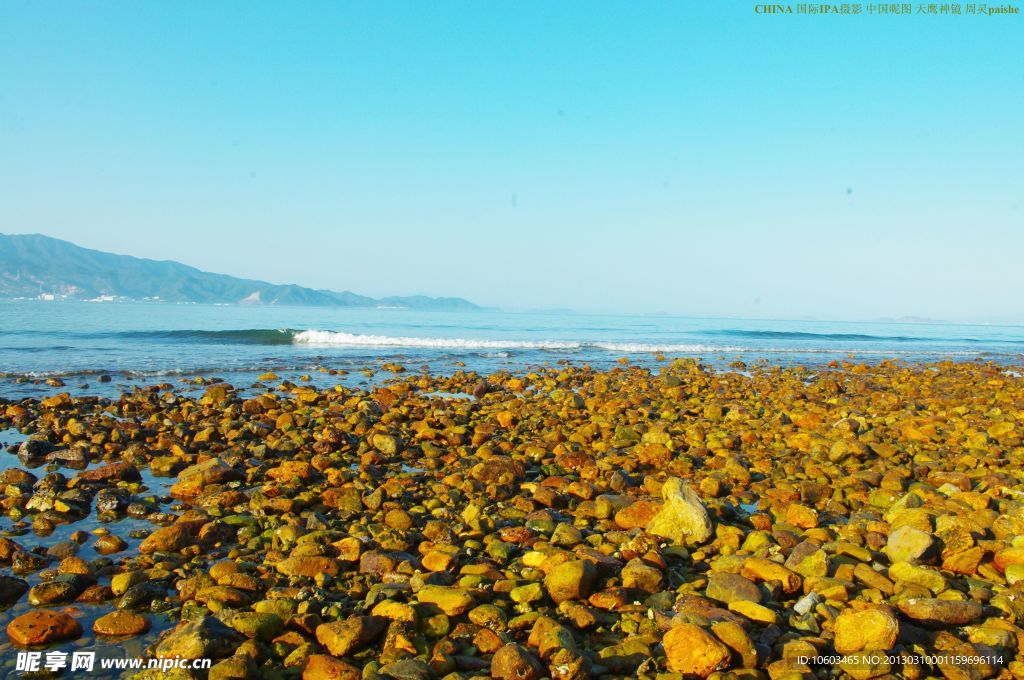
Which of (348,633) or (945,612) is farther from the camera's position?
(945,612)

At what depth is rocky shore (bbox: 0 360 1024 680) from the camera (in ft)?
11.0

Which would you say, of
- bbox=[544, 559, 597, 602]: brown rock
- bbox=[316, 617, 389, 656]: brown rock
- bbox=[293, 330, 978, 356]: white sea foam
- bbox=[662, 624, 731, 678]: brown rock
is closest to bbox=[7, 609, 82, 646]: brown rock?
bbox=[316, 617, 389, 656]: brown rock

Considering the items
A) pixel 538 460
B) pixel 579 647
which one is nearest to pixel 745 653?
pixel 579 647

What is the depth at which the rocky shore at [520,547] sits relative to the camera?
3.35 m

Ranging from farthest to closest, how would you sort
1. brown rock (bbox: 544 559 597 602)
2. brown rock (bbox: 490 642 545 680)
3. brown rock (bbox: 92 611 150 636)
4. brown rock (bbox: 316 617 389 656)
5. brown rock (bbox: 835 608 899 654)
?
brown rock (bbox: 544 559 597 602), brown rock (bbox: 92 611 150 636), brown rock (bbox: 316 617 389 656), brown rock (bbox: 835 608 899 654), brown rock (bbox: 490 642 545 680)

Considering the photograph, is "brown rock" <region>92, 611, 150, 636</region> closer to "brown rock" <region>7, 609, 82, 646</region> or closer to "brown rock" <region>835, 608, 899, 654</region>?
"brown rock" <region>7, 609, 82, 646</region>

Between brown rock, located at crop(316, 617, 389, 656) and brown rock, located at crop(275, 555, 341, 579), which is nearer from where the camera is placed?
brown rock, located at crop(316, 617, 389, 656)

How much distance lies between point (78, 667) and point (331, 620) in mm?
1356

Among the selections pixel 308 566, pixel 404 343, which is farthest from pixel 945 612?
pixel 404 343

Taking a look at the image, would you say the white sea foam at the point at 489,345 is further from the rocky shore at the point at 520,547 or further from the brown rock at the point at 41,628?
the brown rock at the point at 41,628

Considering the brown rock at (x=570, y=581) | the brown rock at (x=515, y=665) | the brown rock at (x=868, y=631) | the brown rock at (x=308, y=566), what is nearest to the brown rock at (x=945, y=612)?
the brown rock at (x=868, y=631)

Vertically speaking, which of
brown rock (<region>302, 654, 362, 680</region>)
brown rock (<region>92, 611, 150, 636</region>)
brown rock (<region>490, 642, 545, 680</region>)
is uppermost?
brown rock (<region>490, 642, 545, 680</region>)

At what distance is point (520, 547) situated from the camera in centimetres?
493

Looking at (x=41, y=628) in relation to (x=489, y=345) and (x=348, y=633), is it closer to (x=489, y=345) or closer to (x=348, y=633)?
(x=348, y=633)
